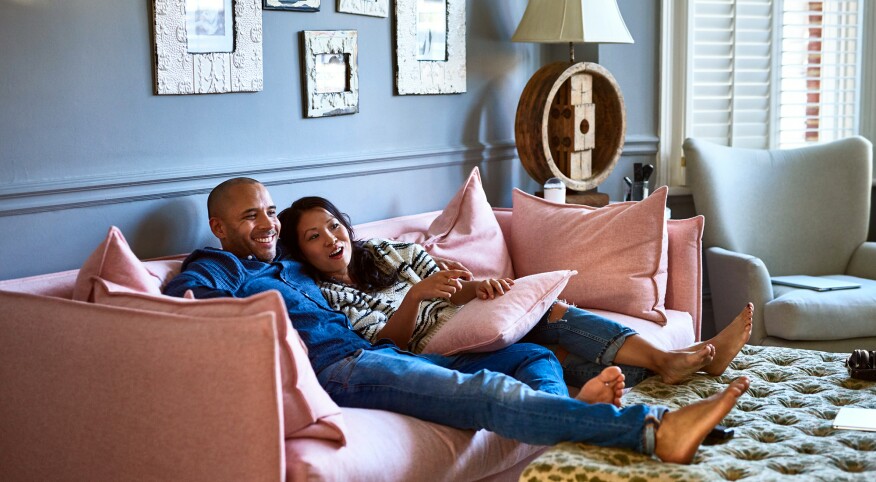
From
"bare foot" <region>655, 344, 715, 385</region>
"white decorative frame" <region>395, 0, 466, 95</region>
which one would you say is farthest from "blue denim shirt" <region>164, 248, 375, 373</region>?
"white decorative frame" <region>395, 0, 466, 95</region>

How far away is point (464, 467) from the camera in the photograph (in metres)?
2.27

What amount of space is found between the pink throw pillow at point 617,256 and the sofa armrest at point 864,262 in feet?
4.32

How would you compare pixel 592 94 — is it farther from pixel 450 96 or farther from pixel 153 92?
pixel 153 92

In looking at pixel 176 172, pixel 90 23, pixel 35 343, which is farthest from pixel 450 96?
→ pixel 35 343

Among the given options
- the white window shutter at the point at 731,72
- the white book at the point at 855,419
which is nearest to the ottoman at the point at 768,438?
the white book at the point at 855,419

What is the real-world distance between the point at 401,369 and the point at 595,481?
0.60m

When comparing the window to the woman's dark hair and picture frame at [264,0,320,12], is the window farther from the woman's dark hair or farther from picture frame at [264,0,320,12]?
the woman's dark hair

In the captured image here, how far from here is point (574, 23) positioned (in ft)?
12.1

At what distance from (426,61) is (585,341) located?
4.49 feet

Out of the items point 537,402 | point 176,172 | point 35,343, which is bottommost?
point 537,402

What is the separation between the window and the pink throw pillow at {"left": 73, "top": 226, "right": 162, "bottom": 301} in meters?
2.75

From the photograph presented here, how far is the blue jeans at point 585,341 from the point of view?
274 cm

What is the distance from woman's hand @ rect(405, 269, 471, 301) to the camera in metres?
2.66

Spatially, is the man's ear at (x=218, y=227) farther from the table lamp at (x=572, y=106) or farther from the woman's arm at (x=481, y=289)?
the table lamp at (x=572, y=106)
